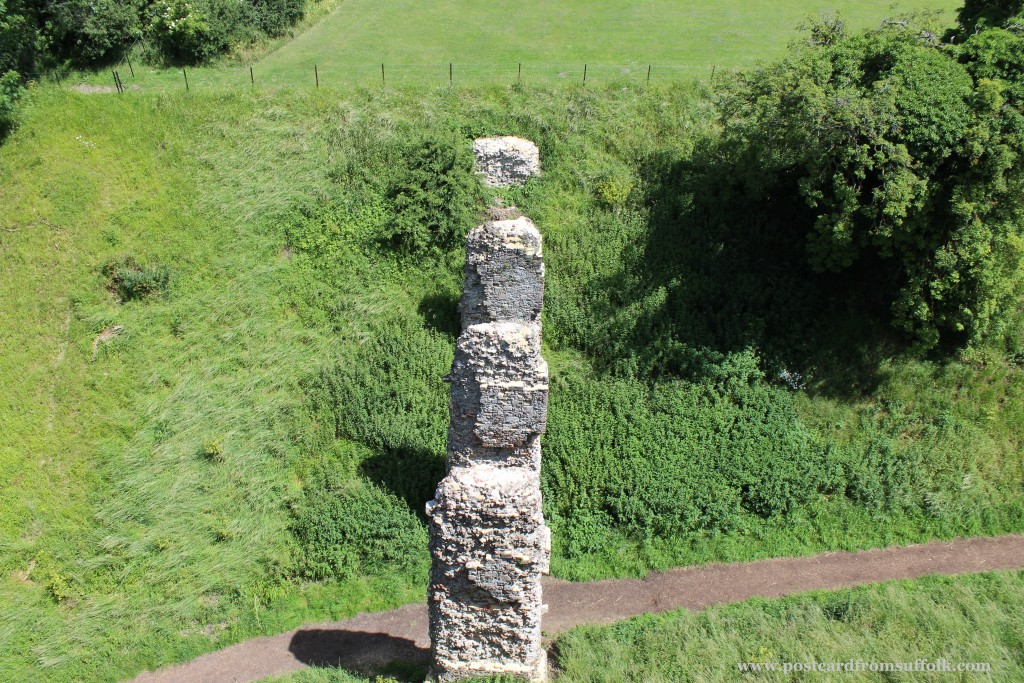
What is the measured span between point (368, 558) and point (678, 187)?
12480 millimetres

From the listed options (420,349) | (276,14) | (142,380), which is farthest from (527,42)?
(142,380)

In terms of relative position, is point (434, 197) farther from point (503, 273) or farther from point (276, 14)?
point (276, 14)

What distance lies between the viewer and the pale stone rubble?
20.5 metres

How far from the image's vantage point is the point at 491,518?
35.4 ft

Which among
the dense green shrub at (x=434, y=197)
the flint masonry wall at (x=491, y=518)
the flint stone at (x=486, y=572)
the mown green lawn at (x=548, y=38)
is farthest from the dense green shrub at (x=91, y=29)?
the flint stone at (x=486, y=572)

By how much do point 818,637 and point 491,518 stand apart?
6533 mm

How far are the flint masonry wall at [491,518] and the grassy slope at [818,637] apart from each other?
1.60 m

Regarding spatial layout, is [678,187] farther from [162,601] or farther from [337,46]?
[162,601]

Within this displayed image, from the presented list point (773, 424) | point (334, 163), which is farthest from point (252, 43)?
point (773, 424)

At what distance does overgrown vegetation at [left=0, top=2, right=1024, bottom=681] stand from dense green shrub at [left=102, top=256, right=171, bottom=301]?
9 cm

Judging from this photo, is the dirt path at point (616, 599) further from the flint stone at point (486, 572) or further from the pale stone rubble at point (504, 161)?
the pale stone rubble at point (504, 161)

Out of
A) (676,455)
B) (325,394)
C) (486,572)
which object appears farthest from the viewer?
(325,394)

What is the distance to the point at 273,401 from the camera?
1661cm

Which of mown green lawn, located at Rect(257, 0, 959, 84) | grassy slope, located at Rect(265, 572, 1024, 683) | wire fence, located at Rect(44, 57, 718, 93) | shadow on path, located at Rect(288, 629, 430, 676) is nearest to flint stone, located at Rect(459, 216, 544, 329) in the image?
shadow on path, located at Rect(288, 629, 430, 676)
